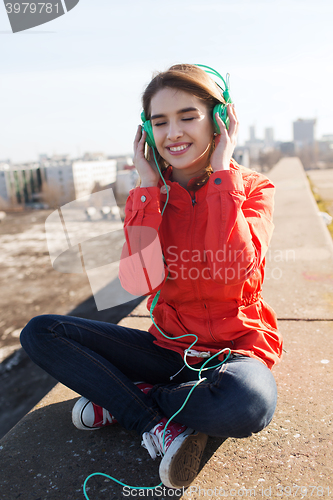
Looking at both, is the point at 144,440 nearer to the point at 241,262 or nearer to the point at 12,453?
the point at 12,453

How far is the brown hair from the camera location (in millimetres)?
1730

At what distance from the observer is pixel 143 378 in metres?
1.80

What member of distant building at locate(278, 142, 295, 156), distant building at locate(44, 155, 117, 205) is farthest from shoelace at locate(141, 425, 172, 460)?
distant building at locate(44, 155, 117, 205)

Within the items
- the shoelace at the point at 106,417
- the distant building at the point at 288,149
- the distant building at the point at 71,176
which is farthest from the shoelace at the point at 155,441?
the distant building at the point at 71,176

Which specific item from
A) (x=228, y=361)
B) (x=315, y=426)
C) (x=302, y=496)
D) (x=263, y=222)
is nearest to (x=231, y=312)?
(x=228, y=361)

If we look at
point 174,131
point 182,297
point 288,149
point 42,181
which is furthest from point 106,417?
point 42,181

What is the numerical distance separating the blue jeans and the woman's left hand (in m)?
0.83

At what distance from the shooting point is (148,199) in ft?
5.79

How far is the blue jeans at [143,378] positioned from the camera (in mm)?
1372

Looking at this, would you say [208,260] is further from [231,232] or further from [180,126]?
[180,126]

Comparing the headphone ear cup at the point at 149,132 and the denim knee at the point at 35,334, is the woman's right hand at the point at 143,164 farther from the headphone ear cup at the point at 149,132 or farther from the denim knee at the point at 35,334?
the denim knee at the point at 35,334

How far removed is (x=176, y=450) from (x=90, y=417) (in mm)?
469

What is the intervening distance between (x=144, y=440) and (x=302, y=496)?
0.57 m

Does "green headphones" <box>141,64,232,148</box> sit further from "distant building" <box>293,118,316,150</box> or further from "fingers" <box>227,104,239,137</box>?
"distant building" <box>293,118,316,150</box>
